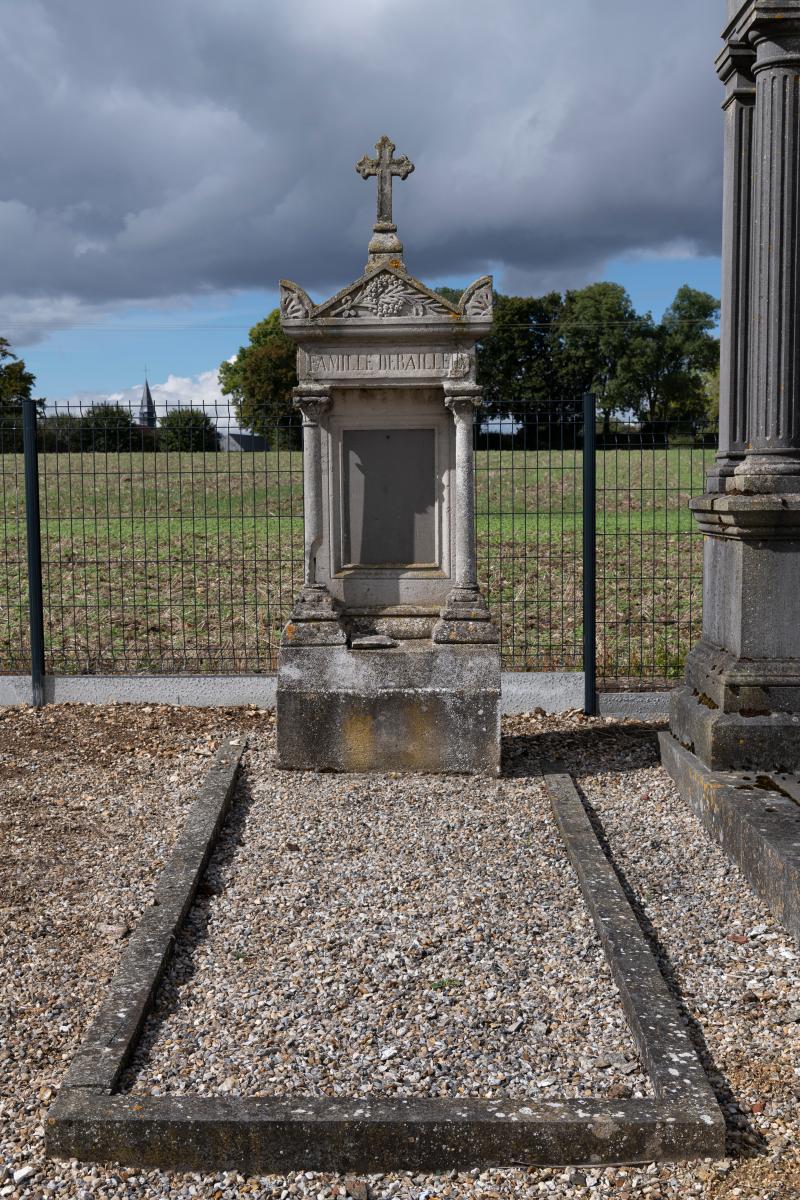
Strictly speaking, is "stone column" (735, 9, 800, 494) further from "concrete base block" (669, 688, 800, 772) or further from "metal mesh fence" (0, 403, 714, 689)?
"metal mesh fence" (0, 403, 714, 689)

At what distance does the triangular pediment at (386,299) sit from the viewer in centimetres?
649

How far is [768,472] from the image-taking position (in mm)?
5715

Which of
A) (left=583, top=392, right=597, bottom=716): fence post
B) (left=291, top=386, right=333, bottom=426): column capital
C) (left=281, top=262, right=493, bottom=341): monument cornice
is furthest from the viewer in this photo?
(left=583, top=392, right=597, bottom=716): fence post

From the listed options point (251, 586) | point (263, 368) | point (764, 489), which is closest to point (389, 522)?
point (764, 489)

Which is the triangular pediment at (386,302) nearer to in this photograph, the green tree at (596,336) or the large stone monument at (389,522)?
the large stone monument at (389,522)

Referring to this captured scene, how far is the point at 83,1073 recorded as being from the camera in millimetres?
3264

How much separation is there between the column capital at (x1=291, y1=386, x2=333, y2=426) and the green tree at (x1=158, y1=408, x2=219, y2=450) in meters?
2.05

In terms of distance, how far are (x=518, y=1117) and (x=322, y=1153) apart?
0.56 meters

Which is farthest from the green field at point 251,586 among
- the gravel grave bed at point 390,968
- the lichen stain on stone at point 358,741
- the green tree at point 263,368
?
the green tree at point 263,368

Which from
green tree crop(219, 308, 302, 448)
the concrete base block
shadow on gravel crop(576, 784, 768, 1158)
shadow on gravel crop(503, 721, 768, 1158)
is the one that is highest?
green tree crop(219, 308, 302, 448)

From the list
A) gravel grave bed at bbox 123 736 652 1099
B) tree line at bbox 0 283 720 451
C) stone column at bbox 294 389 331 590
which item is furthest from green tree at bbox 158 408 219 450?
tree line at bbox 0 283 720 451

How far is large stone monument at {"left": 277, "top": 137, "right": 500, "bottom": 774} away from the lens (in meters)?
6.51

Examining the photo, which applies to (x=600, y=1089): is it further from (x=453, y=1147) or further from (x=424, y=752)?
(x=424, y=752)

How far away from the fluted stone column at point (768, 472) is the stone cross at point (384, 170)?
6.89 ft
